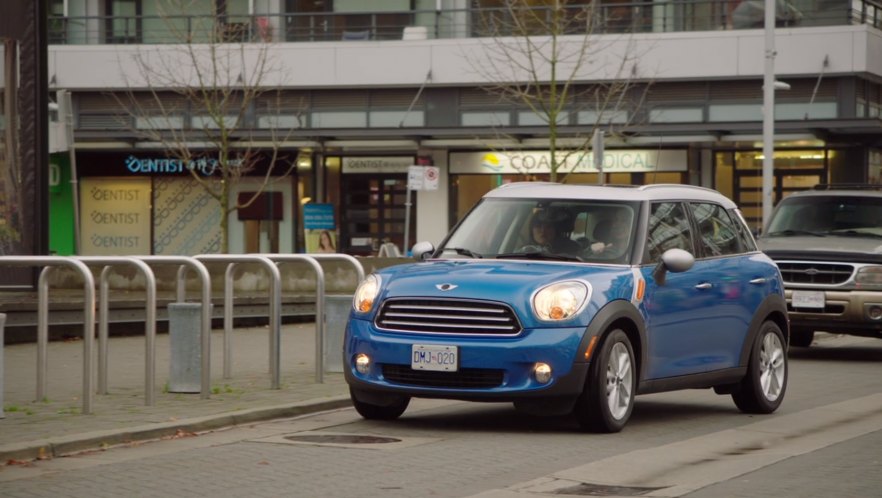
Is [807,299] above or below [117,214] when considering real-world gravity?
below

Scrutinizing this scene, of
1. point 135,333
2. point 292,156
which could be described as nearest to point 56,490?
point 135,333

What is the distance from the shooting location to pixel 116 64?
43.5 metres

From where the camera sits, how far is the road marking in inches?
331

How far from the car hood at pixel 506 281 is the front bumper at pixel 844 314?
7.55m

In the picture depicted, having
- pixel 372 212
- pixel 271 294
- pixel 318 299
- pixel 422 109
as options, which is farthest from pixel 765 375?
pixel 372 212

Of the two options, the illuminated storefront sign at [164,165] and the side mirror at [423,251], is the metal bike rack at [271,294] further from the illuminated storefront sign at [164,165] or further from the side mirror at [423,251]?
the illuminated storefront sign at [164,165]

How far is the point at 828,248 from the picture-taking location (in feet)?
60.1

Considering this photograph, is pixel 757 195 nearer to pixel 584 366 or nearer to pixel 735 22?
pixel 735 22

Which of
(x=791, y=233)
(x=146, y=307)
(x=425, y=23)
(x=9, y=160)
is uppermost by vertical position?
(x=425, y=23)

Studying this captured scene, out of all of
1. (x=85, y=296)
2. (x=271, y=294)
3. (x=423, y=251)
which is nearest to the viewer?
(x=85, y=296)

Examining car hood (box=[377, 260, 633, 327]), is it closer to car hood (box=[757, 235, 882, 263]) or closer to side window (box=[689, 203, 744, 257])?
side window (box=[689, 203, 744, 257])

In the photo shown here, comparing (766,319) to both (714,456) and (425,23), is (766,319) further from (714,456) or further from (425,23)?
(425,23)

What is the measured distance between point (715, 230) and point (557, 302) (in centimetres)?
265

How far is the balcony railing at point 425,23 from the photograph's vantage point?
40.0 m
